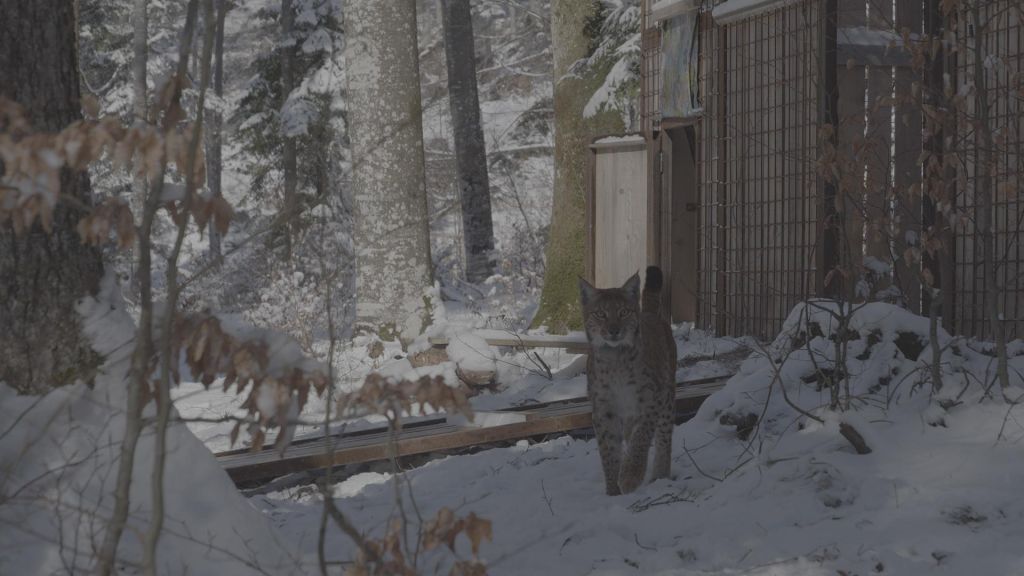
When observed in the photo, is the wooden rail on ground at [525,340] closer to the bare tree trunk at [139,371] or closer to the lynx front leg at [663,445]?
the lynx front leg at [663,445]

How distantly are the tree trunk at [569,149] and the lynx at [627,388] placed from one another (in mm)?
5707

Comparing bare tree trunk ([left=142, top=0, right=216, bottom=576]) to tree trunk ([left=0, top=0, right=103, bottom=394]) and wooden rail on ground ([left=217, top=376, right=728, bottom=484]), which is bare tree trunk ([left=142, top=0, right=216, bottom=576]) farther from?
wooden rail on ground ([left=217, top=376, right=728, bottom=484])

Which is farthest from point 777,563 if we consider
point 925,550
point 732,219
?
point 732,219

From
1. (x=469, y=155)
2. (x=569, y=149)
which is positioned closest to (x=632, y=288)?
(x=569, y=149)

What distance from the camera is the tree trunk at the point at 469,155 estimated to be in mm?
20203

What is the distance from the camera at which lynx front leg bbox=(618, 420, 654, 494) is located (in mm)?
5512

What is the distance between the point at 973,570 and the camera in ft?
11.7

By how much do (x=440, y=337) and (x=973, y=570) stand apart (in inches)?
261

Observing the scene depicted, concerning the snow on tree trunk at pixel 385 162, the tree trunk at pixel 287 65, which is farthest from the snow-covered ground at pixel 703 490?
the tree trunk at pixel 287 65

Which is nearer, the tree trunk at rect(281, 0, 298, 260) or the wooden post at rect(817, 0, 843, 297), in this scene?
the wooden post at rect(817, 0, 843, 297)

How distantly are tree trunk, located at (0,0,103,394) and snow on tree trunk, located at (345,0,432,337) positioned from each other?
7.41m

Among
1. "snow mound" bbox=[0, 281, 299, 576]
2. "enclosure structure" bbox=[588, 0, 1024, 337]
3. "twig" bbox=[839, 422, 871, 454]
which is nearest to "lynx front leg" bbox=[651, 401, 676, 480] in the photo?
"twig" bbox=[839, 422, 871, 454]

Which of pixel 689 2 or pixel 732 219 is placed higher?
pixel 689 2

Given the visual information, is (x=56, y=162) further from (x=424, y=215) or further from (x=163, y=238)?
(x=163, y=238)
